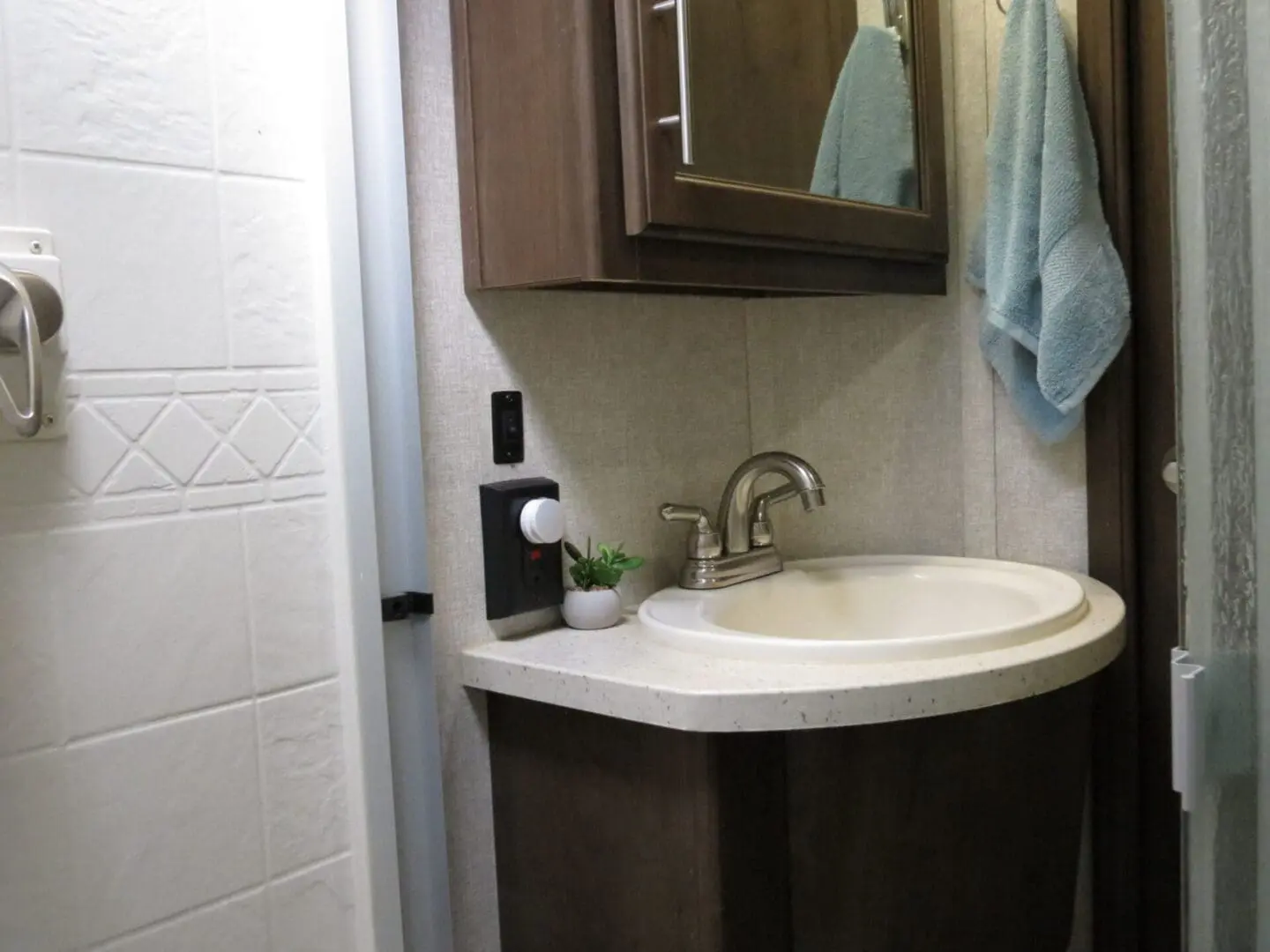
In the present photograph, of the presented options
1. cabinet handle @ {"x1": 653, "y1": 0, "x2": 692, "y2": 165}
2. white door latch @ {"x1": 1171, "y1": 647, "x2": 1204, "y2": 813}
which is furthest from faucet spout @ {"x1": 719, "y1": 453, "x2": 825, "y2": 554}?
white door latch @ {"x1": 1171, "y1": 647, "x2": 1204, "y2": 813}

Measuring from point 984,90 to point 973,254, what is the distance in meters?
0.22

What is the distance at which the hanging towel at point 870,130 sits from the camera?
1.27m

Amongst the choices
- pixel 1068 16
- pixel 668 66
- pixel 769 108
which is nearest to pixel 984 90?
pixel 1068 16

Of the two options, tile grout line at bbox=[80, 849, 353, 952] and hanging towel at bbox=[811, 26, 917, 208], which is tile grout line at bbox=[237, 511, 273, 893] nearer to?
tile grout line at bbox=[80, 849, 353, 952]

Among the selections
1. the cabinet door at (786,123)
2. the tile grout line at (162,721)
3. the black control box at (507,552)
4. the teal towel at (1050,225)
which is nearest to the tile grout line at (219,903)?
the tile grout line at (162,721)

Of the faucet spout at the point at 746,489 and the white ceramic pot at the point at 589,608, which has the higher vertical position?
the faucet spout at the point at 746,489

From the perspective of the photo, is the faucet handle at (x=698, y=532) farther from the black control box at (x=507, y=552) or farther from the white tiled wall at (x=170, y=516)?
the white tiled wall at (x=170, y=516)

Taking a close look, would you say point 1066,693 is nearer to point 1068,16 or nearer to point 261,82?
point 1068,16

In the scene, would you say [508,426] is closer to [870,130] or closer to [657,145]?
[657,145]

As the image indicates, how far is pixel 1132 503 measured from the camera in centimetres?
138

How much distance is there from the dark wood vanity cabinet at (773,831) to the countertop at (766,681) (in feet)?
0.17

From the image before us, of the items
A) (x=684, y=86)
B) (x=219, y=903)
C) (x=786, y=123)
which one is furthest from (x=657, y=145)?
(x=219, y=903)

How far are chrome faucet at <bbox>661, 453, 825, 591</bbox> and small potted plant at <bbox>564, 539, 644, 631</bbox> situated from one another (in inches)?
4.2

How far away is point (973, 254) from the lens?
143cm
